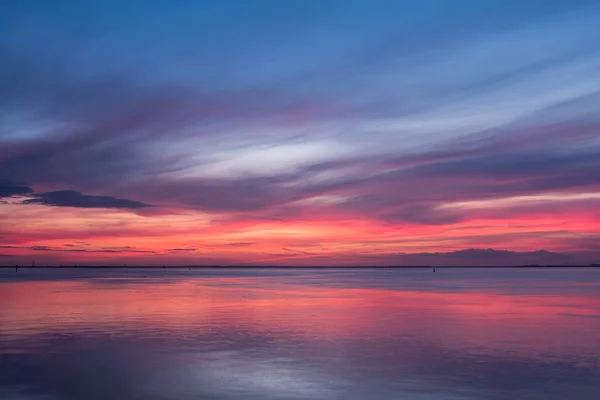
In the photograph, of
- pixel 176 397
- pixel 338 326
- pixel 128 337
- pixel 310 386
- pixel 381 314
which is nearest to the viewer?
pixel 176 397

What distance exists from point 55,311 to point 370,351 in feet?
69.0

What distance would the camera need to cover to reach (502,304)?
A: 3991cm

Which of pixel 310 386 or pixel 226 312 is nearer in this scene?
pixel 310 386

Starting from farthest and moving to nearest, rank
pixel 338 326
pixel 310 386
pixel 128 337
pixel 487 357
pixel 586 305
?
pixel 586 305 < pixel 338 326 < pixel 128 337 < pixel 487 357 < pixel 310 386

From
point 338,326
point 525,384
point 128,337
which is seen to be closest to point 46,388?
point 128,337

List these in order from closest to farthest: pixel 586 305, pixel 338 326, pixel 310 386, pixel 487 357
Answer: pixel 310 386 < pixel 487 357 < pixel 338 326 < pixel 586 305

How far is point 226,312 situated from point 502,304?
60.6 feet

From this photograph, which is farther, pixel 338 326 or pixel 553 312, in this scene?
pixel 553 312

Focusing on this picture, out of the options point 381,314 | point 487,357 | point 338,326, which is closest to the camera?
point 487,357

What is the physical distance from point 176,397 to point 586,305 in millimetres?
33601

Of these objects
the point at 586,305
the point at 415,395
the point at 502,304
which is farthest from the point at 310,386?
the point at 586,305

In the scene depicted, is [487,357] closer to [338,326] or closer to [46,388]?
[338,326]

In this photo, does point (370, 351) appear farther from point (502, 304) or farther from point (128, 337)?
point (502, 304)

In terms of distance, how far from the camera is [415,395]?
14.0 meters
